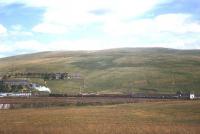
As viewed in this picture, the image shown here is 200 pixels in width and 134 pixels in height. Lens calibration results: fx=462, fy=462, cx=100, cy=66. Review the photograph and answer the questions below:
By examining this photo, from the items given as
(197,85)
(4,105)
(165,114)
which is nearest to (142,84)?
(197,85)

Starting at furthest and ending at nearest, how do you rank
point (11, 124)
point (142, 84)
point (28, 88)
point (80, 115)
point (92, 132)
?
point (142, 84) → point (28, 88) → point (80, 115) → point (11, 124) → point (92, 132)

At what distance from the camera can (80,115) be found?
7400cm

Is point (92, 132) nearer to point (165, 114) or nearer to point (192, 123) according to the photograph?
point (192, 123)

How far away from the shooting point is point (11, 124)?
60531 mm

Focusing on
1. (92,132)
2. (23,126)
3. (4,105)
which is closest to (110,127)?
(92,132)

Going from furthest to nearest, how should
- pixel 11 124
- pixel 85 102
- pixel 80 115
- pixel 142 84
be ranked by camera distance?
pixel 142 84 < pixel 85 102 < pixel 80 115 < pixel 11 124

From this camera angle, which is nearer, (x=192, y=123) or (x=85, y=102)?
(x=192, y=123)

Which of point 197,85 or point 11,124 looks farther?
point 197,85

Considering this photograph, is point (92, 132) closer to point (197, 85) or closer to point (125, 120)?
point (125, 120)

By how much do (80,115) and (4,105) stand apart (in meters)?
29.1

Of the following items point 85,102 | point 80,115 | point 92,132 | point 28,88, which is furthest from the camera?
point 28,88

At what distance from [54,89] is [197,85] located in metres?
60.1

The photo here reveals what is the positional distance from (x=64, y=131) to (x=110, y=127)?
628 cm

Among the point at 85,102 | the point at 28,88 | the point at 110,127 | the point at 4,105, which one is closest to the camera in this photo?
the point at 110,127
